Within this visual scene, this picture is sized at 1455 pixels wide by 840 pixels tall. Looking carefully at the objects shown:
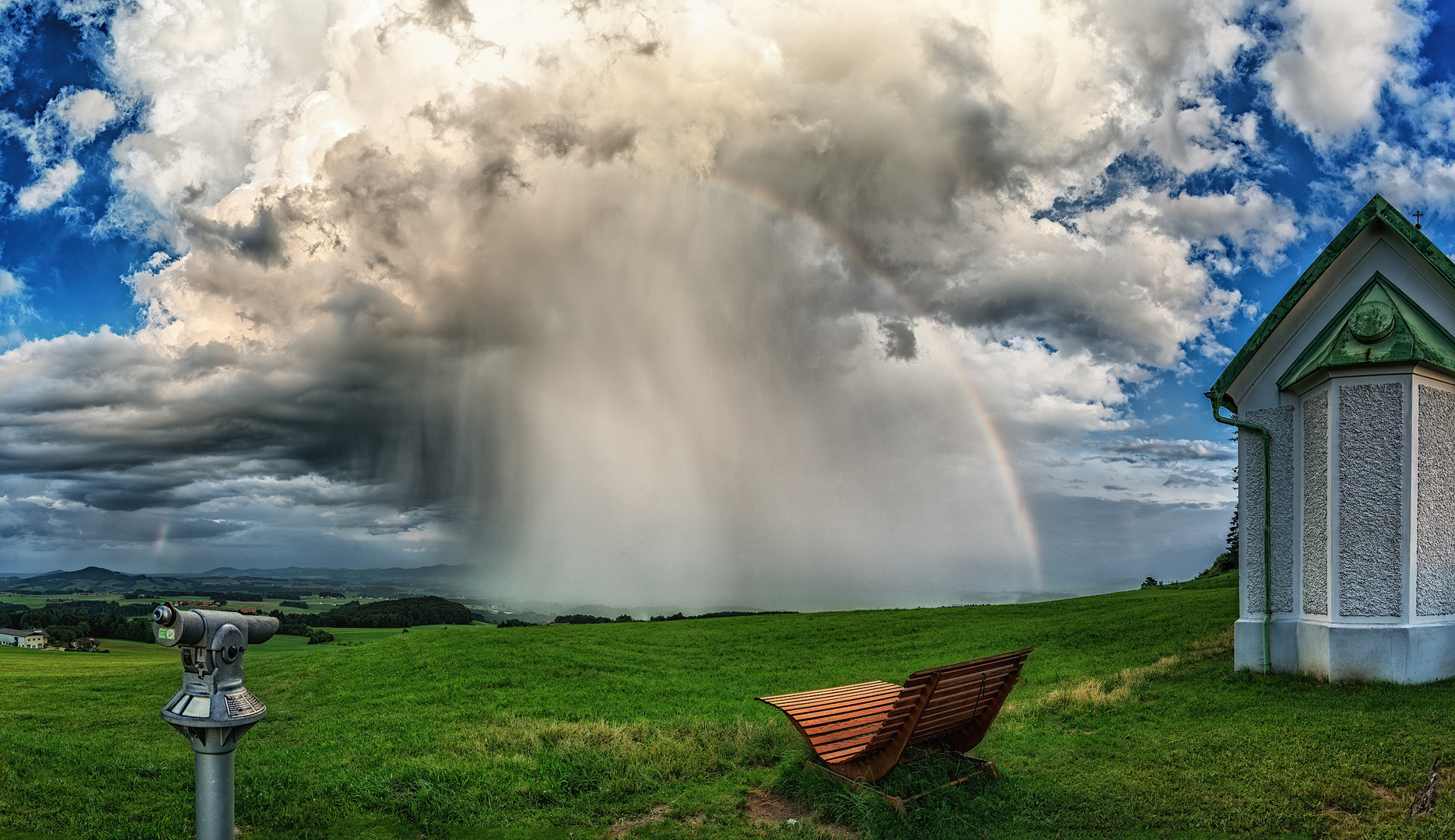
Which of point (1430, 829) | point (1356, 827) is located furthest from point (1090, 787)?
point (1430, 829)

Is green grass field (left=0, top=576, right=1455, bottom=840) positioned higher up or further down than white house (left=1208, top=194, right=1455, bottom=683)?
further down

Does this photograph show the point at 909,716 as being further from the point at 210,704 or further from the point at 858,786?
the point at 210,704

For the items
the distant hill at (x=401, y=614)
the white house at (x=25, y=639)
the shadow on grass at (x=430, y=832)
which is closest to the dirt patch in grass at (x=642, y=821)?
the shadow on grass at (x=430, y=832)

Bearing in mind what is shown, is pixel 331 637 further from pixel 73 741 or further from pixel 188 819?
pixel 188 819

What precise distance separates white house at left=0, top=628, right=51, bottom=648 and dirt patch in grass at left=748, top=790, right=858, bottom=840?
3518 cm

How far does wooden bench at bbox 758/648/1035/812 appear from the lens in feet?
24.3

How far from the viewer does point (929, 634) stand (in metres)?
26.9

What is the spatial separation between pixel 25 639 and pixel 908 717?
1501 inches

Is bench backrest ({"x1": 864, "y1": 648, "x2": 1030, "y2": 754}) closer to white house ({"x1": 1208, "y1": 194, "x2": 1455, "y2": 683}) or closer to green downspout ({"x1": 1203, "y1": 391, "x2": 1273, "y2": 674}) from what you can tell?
white house ({"x1": 1208, "y1": 194, "x2": 1455, "y2": 683})

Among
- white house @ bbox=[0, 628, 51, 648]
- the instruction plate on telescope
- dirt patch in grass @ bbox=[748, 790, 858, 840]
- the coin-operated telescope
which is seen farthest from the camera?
white house @ bbox=[0, 628, 51, 648]

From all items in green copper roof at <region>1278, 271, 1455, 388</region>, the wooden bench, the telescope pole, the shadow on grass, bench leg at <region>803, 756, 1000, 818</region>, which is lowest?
the shadow on grass

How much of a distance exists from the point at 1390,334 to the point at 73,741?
20729 mm

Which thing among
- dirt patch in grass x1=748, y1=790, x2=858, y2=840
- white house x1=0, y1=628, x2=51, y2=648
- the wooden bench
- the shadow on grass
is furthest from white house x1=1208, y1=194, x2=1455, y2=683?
white house x1=0, y1=628, x2=51, y2=648

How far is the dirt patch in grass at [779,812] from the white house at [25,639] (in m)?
35.2
